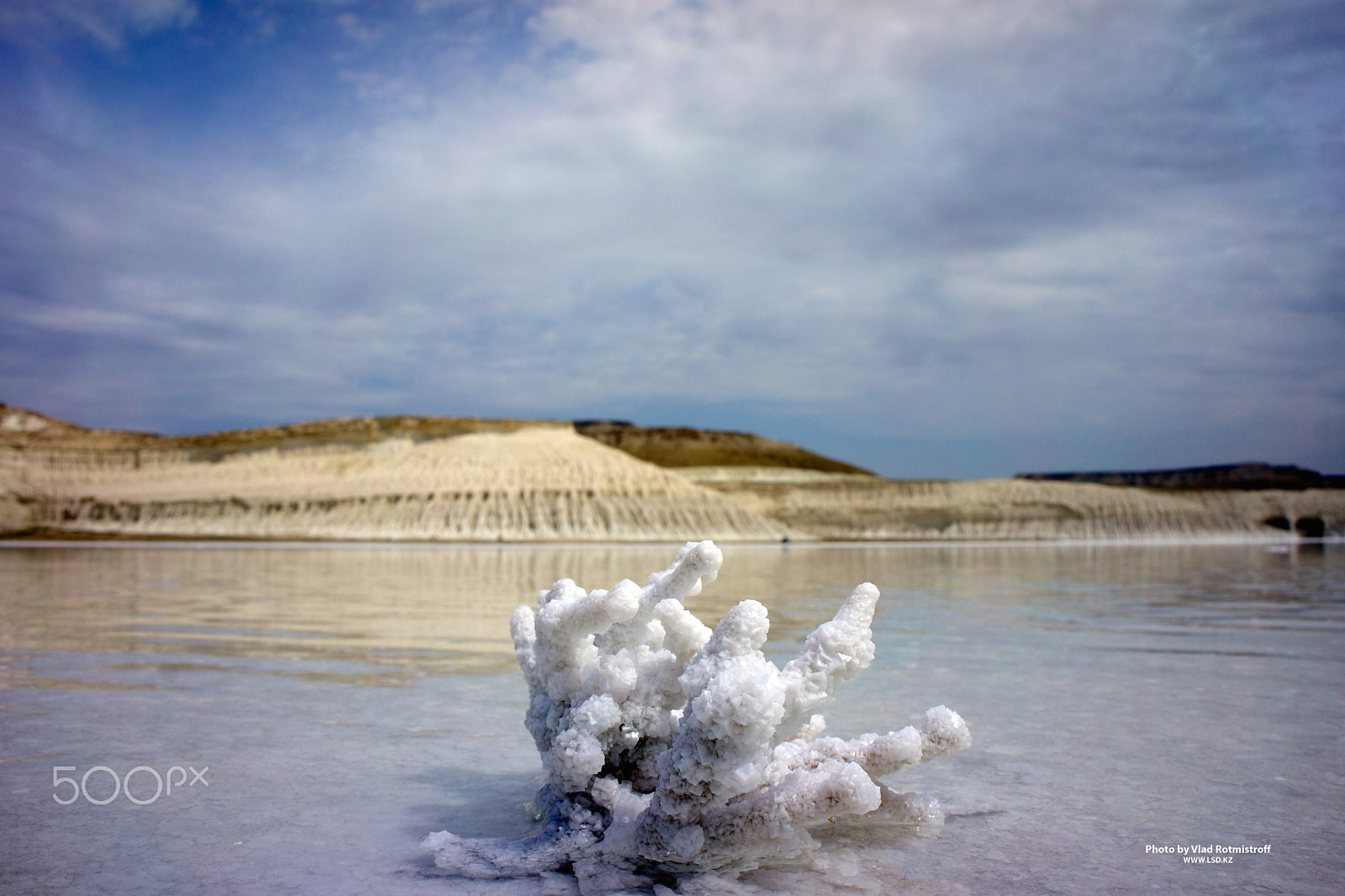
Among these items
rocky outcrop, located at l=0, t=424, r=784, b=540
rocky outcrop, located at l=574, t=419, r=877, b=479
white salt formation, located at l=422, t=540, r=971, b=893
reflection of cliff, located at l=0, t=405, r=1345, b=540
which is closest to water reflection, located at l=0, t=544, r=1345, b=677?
white salt formation, located at l=422, t=540, r=971, b=893

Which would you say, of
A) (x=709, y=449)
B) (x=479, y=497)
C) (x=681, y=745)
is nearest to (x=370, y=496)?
(x=479, y=497)

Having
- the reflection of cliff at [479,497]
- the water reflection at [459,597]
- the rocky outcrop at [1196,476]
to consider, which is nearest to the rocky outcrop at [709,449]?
the rocky outcrop at [1196,476]

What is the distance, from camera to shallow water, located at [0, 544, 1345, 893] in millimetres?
2672

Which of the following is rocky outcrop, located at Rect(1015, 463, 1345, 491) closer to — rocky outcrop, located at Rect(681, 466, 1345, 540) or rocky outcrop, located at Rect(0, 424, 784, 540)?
rocky outcrop, located at Rect(681, 466, 1345, 540)

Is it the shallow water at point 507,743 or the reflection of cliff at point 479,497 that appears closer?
the shallow water at point 507,743

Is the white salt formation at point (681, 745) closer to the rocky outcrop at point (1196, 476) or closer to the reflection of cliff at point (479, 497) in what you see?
the reflection of cliff at point (479, 497)

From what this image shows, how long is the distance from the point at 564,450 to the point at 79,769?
39079 millimetres

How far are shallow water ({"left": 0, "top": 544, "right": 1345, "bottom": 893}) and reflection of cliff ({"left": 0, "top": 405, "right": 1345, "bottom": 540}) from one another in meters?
26.3

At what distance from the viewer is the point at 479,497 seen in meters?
36.6

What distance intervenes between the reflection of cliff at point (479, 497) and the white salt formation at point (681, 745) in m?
31.4

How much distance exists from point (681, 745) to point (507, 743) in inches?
73.1

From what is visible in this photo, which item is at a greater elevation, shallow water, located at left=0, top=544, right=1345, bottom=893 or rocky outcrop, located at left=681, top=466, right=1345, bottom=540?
rocky outcrop, located at left=681, top=466, right=1345, bottom=540

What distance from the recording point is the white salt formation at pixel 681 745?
250 centimetres

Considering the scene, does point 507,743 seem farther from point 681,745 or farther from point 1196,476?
point 1196,476
